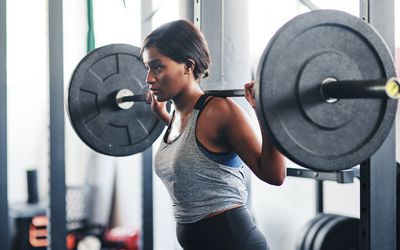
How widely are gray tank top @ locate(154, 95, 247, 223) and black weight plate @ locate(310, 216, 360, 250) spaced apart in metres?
1.00

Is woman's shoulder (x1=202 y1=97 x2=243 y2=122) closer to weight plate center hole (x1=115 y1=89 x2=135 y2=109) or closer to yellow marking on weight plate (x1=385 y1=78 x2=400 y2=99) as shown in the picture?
yellow marking on weight plate (x1=385 y1=78 x2=400 y2=99)

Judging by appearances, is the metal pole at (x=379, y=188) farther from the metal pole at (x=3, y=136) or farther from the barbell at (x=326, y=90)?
the metal pole at (x=3, y=136)

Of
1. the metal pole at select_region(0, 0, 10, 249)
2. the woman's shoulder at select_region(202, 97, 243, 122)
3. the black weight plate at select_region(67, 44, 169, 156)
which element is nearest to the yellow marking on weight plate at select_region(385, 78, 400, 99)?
the woman's shoulder at select_region(202, 97, 243, 122)

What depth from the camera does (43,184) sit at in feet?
12.1

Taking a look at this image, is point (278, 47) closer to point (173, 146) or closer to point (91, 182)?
point (173, 146)

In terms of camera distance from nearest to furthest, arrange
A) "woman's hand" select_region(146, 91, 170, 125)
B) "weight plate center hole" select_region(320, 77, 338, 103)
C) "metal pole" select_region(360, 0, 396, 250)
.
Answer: "weight plate center hole" select_region(320, 77, 338, 103) → "metal pole" select_region(360, 0, 396, 250) → "woman's hand" select_region(146, 91, 170, 125)

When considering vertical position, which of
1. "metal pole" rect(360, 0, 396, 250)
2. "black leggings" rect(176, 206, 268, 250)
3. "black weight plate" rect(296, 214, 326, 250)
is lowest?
"black weight plate" rect(296, 214, 326, 250)

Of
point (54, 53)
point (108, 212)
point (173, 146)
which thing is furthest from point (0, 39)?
point (108, 212)

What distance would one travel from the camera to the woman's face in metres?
1.45

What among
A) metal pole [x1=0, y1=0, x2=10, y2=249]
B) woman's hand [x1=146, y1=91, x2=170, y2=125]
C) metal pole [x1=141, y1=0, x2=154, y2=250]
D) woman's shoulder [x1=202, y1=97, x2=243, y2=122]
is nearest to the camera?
woman's shoulder [x1=202, y1=97, x2=243, y2=122]

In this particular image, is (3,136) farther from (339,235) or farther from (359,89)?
(359,89)

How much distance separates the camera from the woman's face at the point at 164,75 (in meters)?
1.45

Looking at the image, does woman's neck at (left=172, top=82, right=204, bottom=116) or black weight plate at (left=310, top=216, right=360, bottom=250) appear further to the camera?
black weight plate at (left=310, top=216, right=360, bottom=250)

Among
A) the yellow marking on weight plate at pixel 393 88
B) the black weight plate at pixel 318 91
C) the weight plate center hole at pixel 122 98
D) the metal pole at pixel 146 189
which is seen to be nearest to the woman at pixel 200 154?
the black weight plate at pixel 318 91
